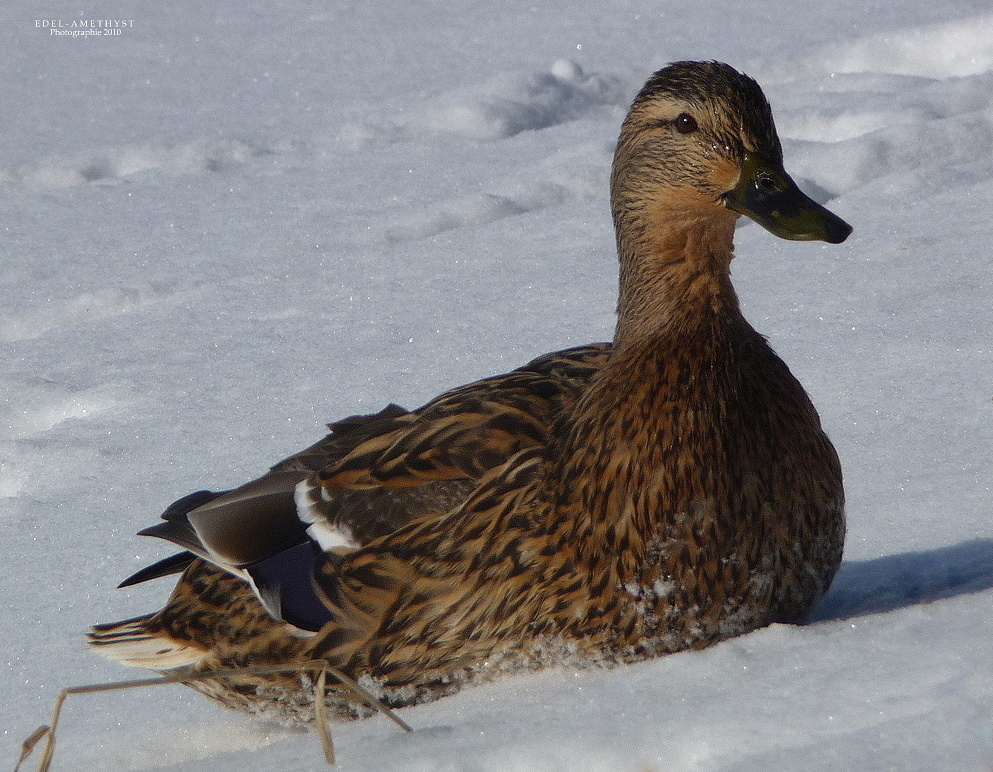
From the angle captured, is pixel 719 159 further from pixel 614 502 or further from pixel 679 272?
pixel 614 502

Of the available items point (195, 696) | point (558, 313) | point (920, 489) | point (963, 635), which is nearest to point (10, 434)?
point (195, 696)

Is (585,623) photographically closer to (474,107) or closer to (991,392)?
(991,392)

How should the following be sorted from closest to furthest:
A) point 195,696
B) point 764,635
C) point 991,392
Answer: point 764,635 → point 195,696 → point 991,392

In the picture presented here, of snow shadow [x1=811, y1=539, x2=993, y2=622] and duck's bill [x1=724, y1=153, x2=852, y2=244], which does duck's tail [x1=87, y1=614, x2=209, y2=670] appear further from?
duck's bill [x1=724, y1=153, x2=852, y2=244]

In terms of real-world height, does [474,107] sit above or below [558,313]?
above

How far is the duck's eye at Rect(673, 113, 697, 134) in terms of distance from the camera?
8.85 ft

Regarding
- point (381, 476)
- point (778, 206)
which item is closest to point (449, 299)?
point (381, 476)

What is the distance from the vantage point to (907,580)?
2.79 m

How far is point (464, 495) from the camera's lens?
2.79 metres

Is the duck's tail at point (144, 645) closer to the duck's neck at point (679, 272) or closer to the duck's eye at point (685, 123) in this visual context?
the duck's neck at point (679, 272)

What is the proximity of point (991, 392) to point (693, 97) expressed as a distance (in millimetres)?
1453

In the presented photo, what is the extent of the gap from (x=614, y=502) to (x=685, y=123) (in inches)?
30.9

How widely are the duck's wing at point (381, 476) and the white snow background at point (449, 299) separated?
1.28 ft

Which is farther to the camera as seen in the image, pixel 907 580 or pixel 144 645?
pixel 144 645
